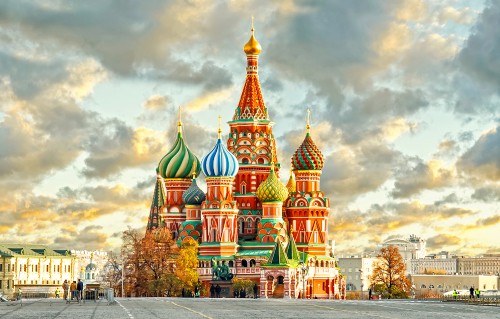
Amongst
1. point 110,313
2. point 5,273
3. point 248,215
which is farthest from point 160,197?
point 110,313

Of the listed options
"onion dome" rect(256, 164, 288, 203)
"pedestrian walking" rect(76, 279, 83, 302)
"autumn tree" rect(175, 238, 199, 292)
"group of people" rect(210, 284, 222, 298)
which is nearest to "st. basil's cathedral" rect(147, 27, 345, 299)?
"onion dome" rect(256, 164, 288, 203)

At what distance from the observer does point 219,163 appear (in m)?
126

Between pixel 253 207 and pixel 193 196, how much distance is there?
686cm

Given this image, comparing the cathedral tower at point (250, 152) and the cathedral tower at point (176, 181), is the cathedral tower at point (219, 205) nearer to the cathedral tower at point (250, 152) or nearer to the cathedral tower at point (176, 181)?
the cathedral tower at point (250, 152)

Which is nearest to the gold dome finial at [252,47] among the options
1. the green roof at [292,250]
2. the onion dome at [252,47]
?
the onion dome at [252,47]

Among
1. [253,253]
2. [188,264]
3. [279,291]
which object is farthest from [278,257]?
[188,264]

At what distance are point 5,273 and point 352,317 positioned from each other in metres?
149

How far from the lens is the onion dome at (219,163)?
413 ft

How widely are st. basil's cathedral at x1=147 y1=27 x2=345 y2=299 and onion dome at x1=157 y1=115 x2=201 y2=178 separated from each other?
0.11 meters

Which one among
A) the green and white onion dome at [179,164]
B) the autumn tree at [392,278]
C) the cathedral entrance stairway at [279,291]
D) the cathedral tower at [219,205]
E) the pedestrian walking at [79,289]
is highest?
the green and white onion dome at [179,164]

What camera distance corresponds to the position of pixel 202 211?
127 m

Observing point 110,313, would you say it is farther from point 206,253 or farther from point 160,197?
point 160,197

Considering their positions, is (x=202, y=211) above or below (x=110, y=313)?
above

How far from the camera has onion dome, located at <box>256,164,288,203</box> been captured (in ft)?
419
